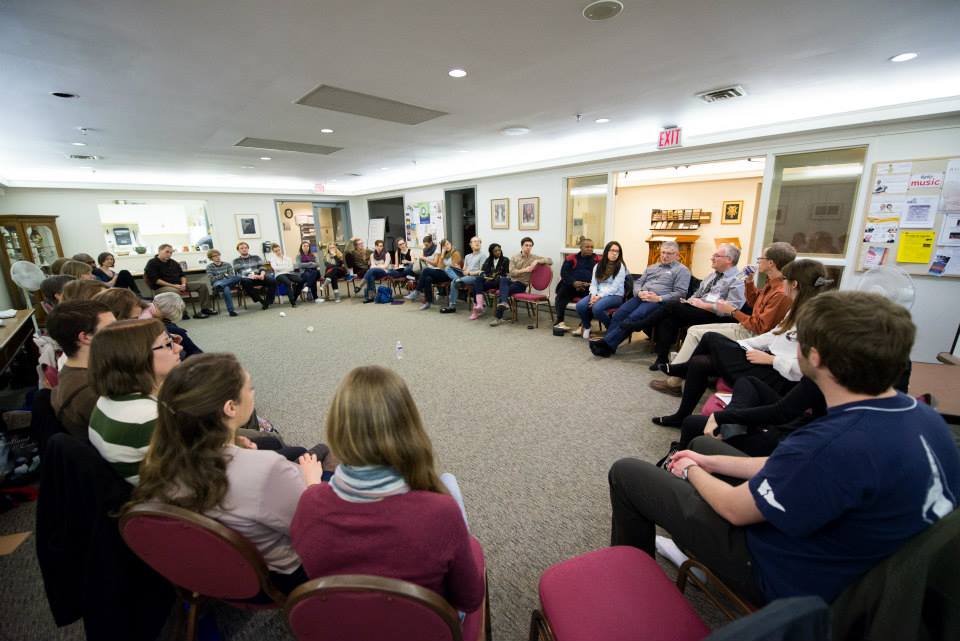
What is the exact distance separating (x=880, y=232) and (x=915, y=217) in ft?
0.83

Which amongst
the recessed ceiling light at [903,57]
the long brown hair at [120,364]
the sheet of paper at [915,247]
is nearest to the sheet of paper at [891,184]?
the sheet of paper at [915,247]

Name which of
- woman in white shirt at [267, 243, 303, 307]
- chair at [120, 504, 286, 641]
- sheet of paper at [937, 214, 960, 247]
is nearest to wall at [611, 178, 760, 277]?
sheet of paper at [937, 214, 960, 247]

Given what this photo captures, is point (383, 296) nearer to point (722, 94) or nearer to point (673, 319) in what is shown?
point (673, 319)

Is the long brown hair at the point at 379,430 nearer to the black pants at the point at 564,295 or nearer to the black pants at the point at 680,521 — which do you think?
the black pants at the point at 680,521

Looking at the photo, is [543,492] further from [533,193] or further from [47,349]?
[533,193]

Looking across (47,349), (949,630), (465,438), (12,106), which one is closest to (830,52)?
(949,630)

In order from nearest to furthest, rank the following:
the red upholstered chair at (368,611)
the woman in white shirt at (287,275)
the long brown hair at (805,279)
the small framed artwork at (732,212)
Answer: the red upholstered chair at (368,611) → the long brown hair at (805,279) → the small framed artwork at (732,212) → the woman in white shirt at (287,275)

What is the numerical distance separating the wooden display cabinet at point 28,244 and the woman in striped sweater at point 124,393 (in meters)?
7.74

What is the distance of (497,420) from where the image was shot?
2.97 m

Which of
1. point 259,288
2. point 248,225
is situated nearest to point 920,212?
point 259,288

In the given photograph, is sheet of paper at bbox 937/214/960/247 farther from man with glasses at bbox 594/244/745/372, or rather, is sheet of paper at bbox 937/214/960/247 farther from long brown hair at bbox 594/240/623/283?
long brown hair at bbox 594/240/623/283

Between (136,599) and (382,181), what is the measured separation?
31.6ft

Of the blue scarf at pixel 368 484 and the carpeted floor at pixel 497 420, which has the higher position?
the blue scarf at pixel 368 484

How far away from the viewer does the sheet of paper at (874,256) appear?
3.86 m
